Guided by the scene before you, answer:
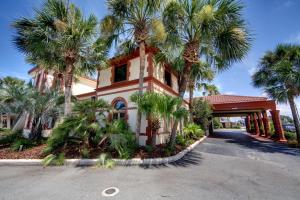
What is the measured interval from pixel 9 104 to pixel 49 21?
6.21 m

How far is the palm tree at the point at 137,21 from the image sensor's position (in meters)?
8.53

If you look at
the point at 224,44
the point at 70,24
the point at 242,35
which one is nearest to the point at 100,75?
the point at 70,24

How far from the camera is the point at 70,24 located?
29.0ft

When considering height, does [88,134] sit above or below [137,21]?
below

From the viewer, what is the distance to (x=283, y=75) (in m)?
13.1

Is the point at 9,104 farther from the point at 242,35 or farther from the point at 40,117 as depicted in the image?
the point at 242,35

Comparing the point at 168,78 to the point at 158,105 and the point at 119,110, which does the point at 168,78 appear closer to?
the point at 119,110

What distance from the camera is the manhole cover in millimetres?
4262

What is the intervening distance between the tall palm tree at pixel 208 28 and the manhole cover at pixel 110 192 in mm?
5163

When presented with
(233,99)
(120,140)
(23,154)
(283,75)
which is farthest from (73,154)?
(233,99)

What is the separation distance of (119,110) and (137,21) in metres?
6.34

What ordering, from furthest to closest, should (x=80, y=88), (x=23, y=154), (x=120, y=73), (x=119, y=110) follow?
1. (x=80, y=88)
2. (x=120, y=73)
3. (x=119, y=110)
4. (x=23, y=154)

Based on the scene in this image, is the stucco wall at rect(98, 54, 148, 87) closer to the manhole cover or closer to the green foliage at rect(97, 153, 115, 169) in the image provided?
the green foliage at rect(97, 153, 115, 169)

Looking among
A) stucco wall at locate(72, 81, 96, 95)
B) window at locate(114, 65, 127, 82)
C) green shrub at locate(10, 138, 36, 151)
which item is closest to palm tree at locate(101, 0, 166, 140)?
window at locate(114, 65, 127, 82)
